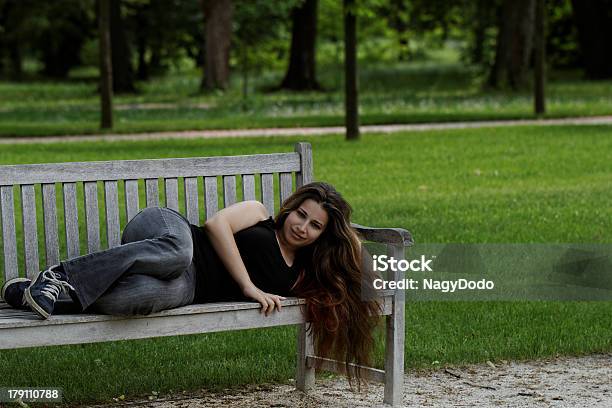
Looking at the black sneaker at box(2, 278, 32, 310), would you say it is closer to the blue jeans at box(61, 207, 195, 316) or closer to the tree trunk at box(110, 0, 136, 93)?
the blue jeans at box(61, 207, 195, 316)

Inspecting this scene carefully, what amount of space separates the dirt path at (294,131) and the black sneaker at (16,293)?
13.2 metres

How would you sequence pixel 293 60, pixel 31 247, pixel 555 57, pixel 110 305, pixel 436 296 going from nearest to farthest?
pixel 110 305 < pixel 31 247 < pixel 436 296 < pixel 293 60 < pixel 555 57

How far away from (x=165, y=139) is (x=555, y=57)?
1140 inches

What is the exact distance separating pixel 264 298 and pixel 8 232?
1.15m

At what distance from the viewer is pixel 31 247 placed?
18.4 ft

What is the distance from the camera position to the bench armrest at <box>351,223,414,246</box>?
18.3 ft

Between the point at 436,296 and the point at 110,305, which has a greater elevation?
the point at 110,305

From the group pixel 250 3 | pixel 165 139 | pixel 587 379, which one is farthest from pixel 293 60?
pixel 587 379

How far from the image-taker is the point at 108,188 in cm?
572

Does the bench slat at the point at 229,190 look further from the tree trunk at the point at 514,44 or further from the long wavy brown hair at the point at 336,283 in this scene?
the tree trunk at the point at 514,44

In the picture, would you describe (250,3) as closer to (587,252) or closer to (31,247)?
(587,252)

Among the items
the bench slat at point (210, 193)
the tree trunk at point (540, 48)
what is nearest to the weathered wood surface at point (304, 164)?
the bench slat at point (210, 193)

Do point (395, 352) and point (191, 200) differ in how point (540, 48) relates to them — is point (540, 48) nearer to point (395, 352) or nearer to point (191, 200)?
point (191, 200)

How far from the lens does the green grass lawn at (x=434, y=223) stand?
6434 millimetres
